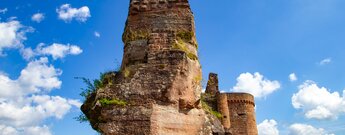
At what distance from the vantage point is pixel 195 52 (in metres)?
9.26

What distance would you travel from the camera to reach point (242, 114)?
35.2 meters

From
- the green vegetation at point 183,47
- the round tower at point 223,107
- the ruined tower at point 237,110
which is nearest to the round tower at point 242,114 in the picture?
the ruined tower at point 237,110

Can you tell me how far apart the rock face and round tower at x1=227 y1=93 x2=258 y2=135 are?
26333mm

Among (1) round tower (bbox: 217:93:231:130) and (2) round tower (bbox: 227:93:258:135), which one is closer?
(1) round tower (bbox: 217:93:231:130)

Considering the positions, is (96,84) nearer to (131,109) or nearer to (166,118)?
(131,109)

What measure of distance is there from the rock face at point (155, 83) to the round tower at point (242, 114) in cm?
2633

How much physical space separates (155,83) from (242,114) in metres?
28.4

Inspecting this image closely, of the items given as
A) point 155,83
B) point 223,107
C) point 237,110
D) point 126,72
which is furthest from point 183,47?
point 237,110

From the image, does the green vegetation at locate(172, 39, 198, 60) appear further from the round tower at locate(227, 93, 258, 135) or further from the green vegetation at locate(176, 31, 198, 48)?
the round tower at locate(227, 93, 258, 135)

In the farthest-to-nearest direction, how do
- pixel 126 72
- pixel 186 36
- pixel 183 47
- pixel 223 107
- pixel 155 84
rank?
1. pixel 223 107
2. pixel 186 36
3. pixel 183 47
4. pixel 126 72
5. pixel 155 84

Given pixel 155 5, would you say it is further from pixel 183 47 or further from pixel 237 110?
pixel 237 110

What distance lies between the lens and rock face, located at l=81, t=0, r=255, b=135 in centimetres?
770

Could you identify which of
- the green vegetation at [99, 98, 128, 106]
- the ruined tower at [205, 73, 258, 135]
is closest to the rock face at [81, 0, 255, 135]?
the green vegetation at [99, 98, 128, 106]

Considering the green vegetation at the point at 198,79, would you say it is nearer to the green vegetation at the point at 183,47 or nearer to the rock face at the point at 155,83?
the rock face at the point at 155,83
